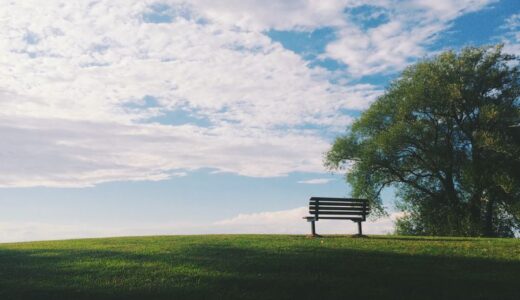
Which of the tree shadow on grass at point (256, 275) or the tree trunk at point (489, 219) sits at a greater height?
the tree trunk at point (489, 219)

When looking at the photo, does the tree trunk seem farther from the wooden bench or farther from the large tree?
the wooden bench

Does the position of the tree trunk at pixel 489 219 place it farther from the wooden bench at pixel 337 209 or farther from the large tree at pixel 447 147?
the wooden bench at pixel 337 209

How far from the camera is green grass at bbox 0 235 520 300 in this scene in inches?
455

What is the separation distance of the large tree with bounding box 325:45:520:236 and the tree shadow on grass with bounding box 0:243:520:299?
18.8 metres

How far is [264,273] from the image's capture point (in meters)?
12.9

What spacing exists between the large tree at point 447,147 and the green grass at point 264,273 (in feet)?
53.0

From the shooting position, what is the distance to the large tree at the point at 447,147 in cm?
3256

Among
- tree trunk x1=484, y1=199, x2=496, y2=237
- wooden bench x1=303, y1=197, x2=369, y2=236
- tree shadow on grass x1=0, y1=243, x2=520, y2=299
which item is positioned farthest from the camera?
tree trunk x1=484, y1=199, x2=496, y2=237

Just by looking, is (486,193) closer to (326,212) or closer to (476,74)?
(476,74)

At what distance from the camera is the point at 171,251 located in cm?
1662

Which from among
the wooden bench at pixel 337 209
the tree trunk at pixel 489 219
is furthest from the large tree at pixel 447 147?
the wooden bench at pixel 337 209

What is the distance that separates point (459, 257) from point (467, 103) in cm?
2100

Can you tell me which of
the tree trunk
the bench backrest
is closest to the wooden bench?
the bench backrest

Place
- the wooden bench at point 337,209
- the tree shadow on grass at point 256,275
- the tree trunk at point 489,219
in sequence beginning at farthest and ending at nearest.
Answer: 1. the tree trunk at point 489,219
2. the wooden bench at point 337,209
3. the tree shadow on grass at point 256,275
